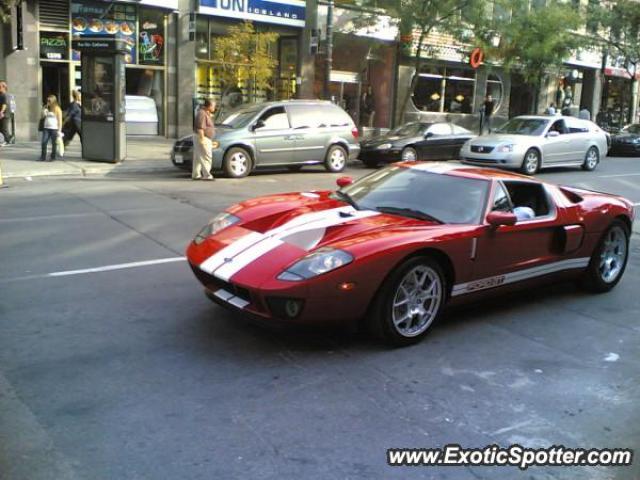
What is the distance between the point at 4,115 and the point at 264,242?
49.1 ft

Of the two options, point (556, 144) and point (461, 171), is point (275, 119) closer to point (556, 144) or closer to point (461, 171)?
point (556, 144)

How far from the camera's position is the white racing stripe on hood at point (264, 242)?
4.87m

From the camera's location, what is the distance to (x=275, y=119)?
15594 mm

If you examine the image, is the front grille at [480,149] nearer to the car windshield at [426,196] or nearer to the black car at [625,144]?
the black car at [625,144]

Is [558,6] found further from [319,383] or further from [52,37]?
[319,383]

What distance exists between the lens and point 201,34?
22.3 meters

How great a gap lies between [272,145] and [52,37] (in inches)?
341

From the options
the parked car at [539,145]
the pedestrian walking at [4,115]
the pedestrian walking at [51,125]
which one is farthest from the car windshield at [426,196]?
the pedestrian walking at [4,115]

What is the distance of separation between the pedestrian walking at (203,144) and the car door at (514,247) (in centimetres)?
892

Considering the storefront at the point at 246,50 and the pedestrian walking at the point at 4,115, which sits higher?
the storefront at the point at 246,50

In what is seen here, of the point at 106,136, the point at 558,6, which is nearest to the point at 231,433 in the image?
the point at 106,136

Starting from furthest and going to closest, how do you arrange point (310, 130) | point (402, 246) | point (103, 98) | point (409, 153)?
1. point (409, 153)
2. point (310, 130)
3. point (103, 98)
4. point (402, 246)

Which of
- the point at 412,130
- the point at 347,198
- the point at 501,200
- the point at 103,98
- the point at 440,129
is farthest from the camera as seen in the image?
the point at 440,129

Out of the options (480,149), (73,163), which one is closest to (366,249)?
(73,163)
